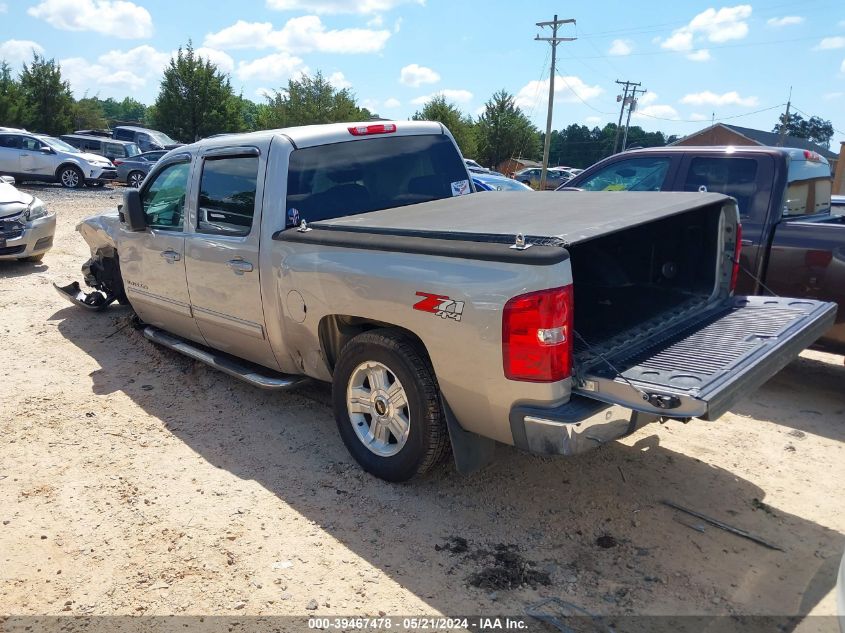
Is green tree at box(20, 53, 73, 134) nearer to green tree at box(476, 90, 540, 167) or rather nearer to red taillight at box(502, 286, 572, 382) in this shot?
green tree at box(476, 90, 540, 167)

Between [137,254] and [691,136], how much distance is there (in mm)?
62184

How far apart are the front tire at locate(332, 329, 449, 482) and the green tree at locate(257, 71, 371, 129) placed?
3686 centimetres

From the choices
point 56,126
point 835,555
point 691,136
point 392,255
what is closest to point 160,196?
point 392,255

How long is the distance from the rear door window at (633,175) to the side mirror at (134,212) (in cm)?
427

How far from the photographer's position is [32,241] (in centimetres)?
912

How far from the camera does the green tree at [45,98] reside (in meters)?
36.8

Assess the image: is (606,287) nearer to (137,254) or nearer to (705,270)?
(705,270)

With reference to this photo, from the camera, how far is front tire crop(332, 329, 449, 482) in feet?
11.2

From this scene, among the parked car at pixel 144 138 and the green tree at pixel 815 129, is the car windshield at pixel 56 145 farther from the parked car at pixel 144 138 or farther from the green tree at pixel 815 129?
the green tree at pixel 815 129

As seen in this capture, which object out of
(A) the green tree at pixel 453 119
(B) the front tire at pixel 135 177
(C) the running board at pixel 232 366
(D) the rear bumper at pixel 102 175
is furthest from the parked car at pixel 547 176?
(C) the running board at pixel 232 366

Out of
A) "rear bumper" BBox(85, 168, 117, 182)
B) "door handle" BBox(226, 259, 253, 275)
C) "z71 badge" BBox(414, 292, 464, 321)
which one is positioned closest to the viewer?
"z71 badge" BBox(414, 292, 464, 321)

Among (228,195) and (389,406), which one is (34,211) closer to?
(228,195)

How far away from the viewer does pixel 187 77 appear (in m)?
37.2

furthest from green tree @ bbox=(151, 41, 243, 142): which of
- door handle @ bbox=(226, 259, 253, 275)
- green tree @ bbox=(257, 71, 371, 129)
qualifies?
door handle @ bbox=(226, 259, 253, 275)
